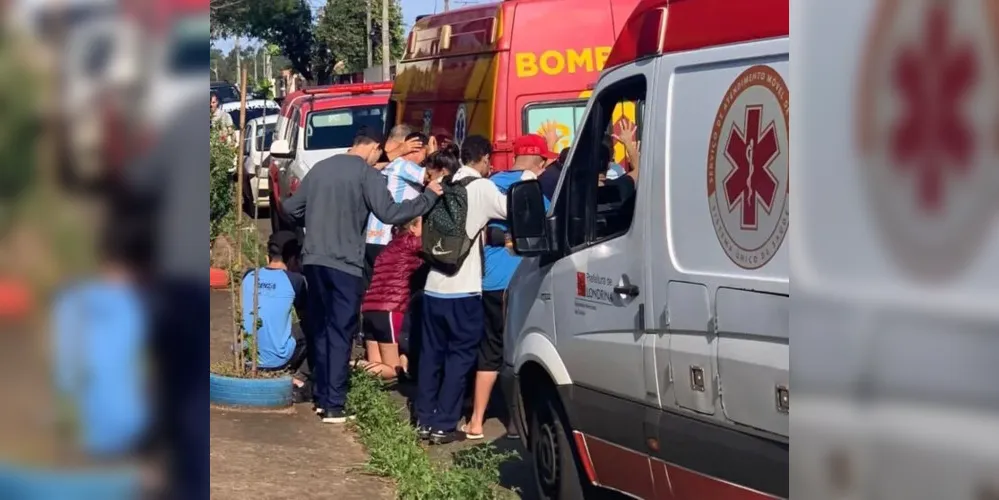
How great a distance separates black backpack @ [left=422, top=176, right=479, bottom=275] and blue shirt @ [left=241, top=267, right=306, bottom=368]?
1900mm

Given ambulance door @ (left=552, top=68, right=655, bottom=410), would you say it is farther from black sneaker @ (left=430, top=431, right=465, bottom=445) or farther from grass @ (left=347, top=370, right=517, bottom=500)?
black sneaker @ (left=430, top=431, right=465, bottom=445)

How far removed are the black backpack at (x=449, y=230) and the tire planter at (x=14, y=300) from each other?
6.01m

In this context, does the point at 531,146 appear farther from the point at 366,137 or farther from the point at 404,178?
the point at 404,178

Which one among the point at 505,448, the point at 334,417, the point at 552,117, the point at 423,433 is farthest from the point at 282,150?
the point at 505,448

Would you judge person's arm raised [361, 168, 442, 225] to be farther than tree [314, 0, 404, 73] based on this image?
No

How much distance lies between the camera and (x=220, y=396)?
8.19 metres

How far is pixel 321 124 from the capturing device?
1741cm

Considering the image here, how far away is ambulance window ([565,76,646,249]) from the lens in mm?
5285

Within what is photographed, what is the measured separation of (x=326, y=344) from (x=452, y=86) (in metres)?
3.12

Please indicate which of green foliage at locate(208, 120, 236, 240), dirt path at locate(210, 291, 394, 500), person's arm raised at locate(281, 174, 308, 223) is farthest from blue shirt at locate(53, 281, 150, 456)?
green foliage at locate(208, 120, 236, 240)

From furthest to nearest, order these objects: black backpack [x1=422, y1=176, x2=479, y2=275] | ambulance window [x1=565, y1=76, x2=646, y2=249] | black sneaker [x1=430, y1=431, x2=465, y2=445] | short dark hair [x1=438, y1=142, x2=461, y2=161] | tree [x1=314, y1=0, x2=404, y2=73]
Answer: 1. tree [x1=314, y1=0, x2=404, y2=73]
2. short dark hair [x1=438, y1=142, x2=461, y2=161]
3. black sneaker [x1=430, y1=431, x2=465, y2=445]
4. black backpack [x1=422, y1=176, x2=479, y2=275]
5. ambulance window [x1=565, y1=76, x2=646, y2=249]

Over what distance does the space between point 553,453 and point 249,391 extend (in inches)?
120

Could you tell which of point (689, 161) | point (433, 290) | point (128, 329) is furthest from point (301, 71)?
point (128, 329)

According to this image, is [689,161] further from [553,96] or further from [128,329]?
[553,96]
